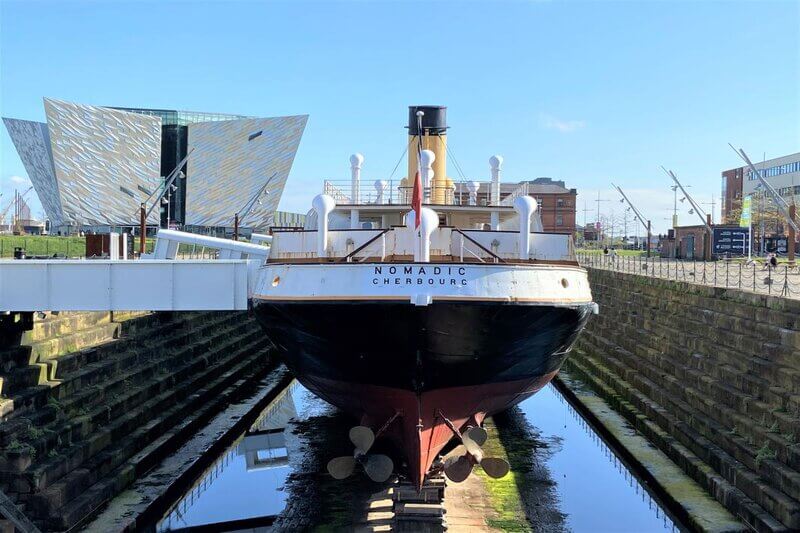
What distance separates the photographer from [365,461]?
46.1ft

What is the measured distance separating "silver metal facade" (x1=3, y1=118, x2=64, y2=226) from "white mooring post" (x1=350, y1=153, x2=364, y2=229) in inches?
3344

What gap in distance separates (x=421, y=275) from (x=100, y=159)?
88.7 m

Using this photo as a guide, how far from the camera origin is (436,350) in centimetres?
1340

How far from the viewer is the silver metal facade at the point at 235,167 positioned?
97812 millimetres

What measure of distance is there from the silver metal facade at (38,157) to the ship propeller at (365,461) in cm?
9116

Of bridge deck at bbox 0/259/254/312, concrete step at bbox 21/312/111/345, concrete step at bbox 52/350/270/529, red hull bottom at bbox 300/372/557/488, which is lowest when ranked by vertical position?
concrete step at bbox 52/350/270/529

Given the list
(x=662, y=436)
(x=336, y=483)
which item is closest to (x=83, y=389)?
(x=336, y=483)

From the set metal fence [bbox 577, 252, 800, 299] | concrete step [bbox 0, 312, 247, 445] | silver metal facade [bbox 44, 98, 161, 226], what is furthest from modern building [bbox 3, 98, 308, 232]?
concrete step [bbox 0, 312, 247, 445]

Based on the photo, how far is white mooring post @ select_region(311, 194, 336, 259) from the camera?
1455 cm

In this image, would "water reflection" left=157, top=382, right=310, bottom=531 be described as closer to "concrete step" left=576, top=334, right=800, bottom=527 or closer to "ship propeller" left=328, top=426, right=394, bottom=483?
"ship propeller" left=328, top=426, right=394, bottom=483

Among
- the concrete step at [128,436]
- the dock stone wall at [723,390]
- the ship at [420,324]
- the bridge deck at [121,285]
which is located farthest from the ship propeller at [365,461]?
the bridge deck at [121,285]

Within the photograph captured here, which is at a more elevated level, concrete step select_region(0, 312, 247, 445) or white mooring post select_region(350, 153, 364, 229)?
white mooring post select_region(350, 153, 364, 229)

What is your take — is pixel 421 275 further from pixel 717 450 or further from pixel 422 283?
pixel 717 450

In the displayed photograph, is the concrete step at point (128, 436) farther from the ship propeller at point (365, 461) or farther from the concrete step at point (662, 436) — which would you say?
the concrete step at point (662, 436)
